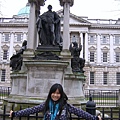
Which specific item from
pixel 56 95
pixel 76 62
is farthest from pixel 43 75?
pixel 56 95

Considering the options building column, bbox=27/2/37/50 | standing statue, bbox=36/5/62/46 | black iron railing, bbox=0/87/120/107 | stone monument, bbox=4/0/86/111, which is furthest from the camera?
black iron railing, bbox=0/87/120/107

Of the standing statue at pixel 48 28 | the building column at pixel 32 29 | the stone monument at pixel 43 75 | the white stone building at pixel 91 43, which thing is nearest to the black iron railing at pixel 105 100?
the stone monument at pixel 43 75

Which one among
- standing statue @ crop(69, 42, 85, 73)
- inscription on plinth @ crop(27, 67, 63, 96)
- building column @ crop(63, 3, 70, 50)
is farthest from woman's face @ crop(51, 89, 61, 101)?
standing statue @ crop(69, 42, 85, 73)

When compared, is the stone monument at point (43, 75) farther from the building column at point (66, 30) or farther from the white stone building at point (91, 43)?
the white stone building at point (91, 43)

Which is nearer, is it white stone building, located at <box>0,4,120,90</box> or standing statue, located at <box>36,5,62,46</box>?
standing statue, located at <box>36,5,62,46</box>

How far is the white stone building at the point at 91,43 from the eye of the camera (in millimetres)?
51938

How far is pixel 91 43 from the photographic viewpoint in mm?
54250

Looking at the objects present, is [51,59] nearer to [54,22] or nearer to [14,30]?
[54,22]

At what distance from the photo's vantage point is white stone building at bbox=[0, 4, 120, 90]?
51.9 meters

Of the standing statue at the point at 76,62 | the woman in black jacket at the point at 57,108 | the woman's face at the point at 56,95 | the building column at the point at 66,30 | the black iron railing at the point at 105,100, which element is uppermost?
the building column at the point at 66,30

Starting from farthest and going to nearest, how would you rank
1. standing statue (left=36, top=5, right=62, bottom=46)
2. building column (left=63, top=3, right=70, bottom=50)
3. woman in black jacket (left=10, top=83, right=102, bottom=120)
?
standing statue (left=36, top=5, right=62, bottom=46), building column (left=63, top=3, right=70, bottom=50), woman in black jacket (left=10, top=83, right=102, bottom=120)

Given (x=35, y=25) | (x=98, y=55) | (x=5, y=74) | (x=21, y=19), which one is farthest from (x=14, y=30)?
(x=35, y=25)

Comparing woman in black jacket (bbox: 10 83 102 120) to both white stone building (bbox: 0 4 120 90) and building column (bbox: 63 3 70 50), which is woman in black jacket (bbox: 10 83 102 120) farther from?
white stone building (bbox: 0 4 120 90)

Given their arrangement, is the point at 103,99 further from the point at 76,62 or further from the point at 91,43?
the point at 91,43
